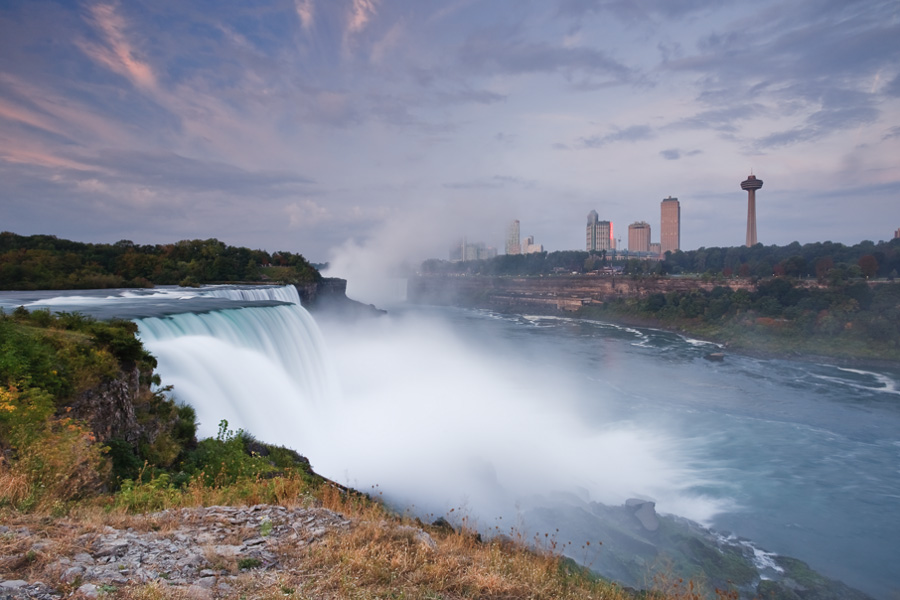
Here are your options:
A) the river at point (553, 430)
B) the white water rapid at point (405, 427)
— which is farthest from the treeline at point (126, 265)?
the white water rapid at point (405, 427)

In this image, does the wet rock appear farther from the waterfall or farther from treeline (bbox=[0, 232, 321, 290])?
treeline (bbox=[0, 232, 321, 290])

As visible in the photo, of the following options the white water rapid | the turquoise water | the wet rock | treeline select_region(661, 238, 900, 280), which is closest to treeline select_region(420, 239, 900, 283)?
treeline select_region(661, 238, 900, 280)

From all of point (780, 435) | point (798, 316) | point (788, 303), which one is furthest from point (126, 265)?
point (788, 303)

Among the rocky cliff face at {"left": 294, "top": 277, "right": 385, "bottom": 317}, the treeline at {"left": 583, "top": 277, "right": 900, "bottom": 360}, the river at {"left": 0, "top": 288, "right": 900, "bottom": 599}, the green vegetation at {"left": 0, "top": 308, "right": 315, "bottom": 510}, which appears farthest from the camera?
the rocky cliff face at {"left": 294, "top": 277, "right": 385, "bottom": 317}

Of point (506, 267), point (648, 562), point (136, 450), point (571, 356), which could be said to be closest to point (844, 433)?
point (648, 562)

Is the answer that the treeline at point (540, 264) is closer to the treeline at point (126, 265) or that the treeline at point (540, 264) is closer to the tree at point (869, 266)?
the tree at point (869, 266)

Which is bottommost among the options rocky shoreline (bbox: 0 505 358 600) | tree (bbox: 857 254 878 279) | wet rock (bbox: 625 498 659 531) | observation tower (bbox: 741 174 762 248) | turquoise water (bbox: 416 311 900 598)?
turquoise water (bbox: 416 311 900 598)
